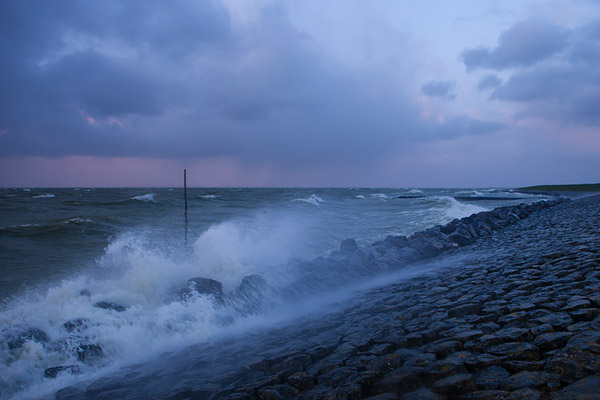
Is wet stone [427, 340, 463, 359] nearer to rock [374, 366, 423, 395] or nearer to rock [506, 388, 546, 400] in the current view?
rock [374, 366, 423, 395]

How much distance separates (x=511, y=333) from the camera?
3135 mm

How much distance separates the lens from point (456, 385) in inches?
97.8

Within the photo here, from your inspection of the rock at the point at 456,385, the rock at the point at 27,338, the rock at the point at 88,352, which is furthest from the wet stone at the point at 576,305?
the rock at the point at 27,338

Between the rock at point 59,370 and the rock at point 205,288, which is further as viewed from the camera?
the rock at point 205,288

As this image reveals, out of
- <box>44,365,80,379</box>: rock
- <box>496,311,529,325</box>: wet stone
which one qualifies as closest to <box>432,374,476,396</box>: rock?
<box>496,311,529,325</box>: wet stone

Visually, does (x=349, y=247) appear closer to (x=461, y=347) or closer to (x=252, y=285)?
(x=252, y=285)

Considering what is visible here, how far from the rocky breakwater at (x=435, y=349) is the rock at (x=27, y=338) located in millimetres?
1589

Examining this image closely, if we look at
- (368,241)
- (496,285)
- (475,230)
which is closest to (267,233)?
(368,241)

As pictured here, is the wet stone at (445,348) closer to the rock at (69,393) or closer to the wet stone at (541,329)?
the wet stone at (541,329)

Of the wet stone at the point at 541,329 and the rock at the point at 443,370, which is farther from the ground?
the wet stone at the point at 541,329

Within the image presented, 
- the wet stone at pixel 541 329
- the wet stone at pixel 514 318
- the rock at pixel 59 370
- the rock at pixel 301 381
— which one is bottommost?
the rock at pixel 59 370

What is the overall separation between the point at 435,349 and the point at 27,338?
5.41 meters

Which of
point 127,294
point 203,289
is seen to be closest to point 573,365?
point 203,289

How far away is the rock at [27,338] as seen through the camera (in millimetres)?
4707
